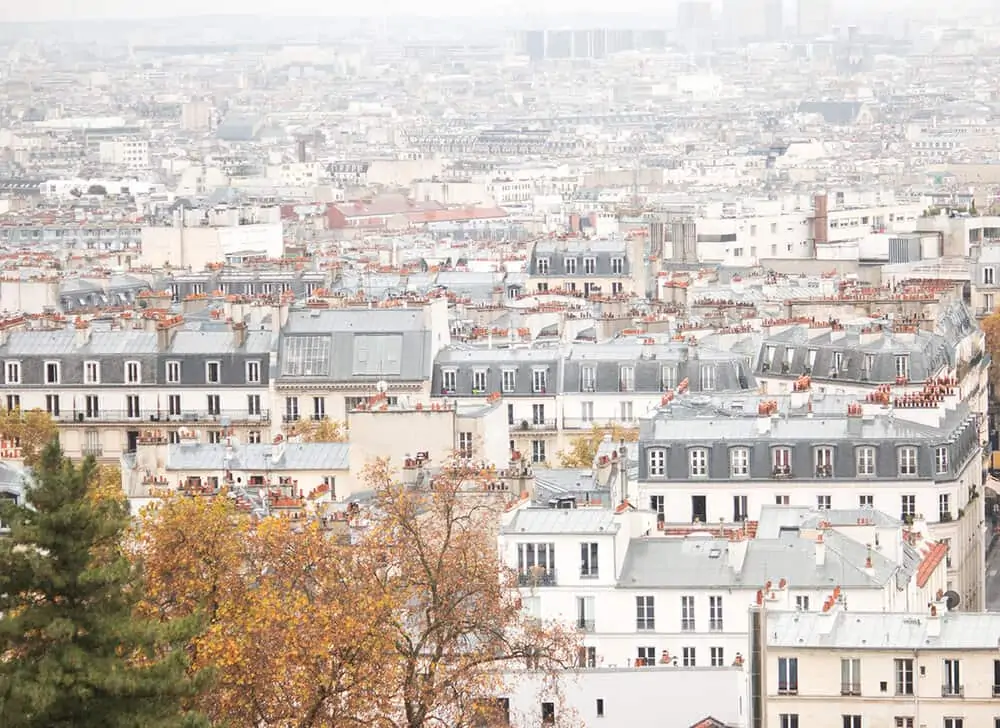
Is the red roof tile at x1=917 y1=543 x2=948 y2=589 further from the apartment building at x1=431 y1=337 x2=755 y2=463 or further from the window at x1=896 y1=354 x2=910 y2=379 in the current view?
the apartment building at x1=431 y1=337 x2=755 y2=463

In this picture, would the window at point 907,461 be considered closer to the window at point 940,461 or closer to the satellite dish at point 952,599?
the window at point 940,461

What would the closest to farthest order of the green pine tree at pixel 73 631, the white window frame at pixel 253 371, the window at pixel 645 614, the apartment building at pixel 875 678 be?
1. the green pine tree at pixel 73 631
2. the apartment building at pixel 875 678
3. the window at pixel 645 614
4. the white window frame at pixel 253 371

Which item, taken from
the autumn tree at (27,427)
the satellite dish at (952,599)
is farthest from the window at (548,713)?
the autumn tree at (27,427)

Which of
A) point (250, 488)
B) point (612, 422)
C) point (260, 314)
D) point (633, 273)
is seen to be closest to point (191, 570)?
point (250, 488)

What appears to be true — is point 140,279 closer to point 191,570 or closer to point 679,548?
point 679,548

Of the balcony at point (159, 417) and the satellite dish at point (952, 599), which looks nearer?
the satellite dish at point (952, 599)

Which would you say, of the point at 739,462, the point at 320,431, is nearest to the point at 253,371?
the point at 320,431

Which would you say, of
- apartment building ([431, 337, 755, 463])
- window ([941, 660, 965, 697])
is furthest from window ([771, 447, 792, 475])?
window ([941, 660, 965, 697])
